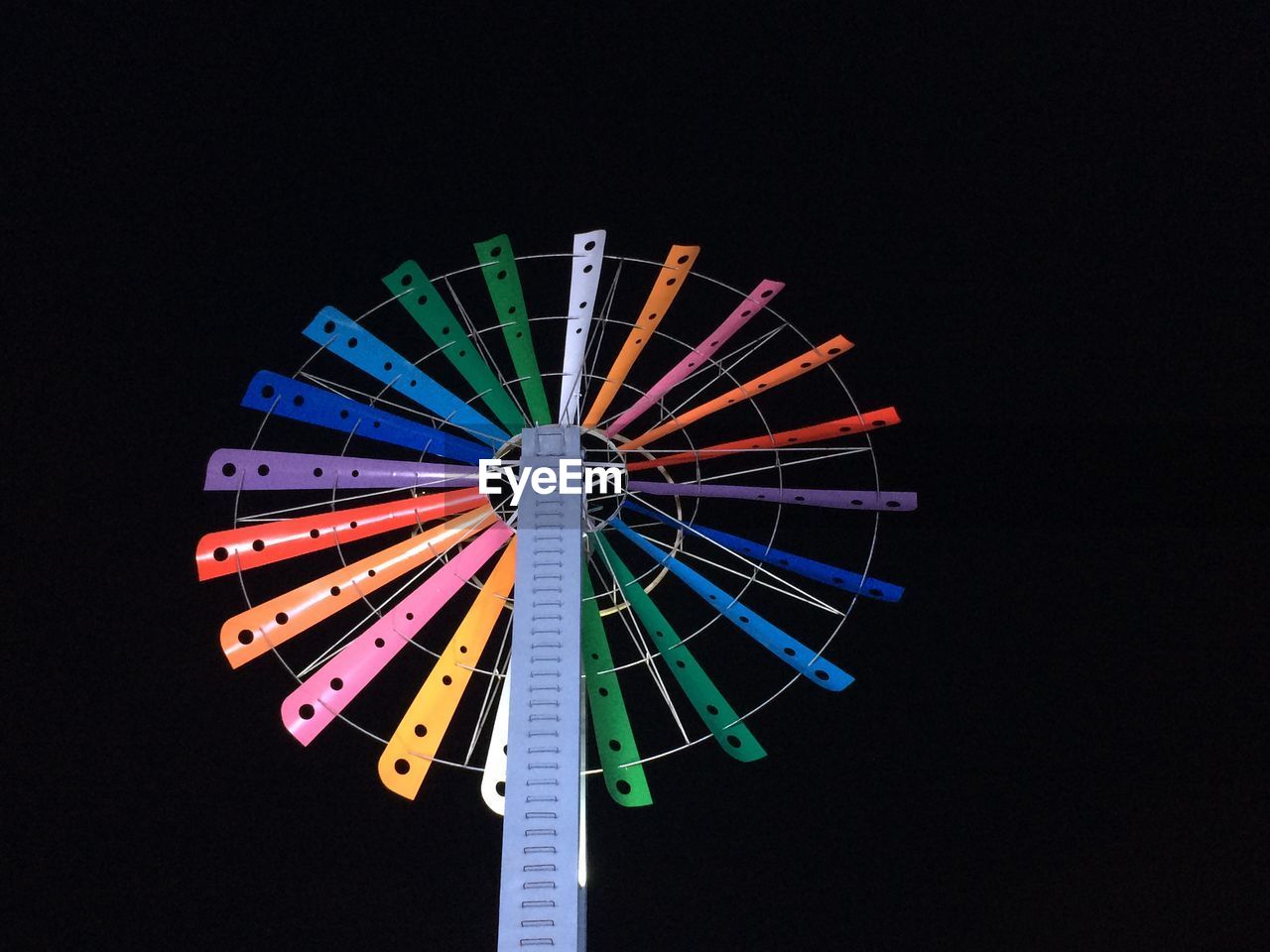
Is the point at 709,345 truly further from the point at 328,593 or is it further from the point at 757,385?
the point at 328,593

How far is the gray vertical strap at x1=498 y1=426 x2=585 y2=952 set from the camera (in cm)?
269

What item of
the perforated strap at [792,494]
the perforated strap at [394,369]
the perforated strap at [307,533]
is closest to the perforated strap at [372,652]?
the perforated strap at [307,533]

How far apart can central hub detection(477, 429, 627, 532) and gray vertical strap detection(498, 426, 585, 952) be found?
2cm

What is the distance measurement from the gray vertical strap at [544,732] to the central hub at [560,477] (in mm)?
16

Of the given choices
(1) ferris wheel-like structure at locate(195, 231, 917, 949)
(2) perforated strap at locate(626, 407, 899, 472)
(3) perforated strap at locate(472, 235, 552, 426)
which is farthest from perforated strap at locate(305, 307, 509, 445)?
(2) perforated strap at locate(626, 407, 899, 472)

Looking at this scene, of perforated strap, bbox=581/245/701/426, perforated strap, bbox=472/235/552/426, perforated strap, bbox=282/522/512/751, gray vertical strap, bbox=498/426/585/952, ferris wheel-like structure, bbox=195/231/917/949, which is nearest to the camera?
gray vertical strap, bbox=498/426/585/952

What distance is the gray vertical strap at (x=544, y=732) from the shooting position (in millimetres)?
2688

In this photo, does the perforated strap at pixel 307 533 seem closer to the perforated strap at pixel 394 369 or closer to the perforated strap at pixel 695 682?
the perforated strap at pixel 394 369

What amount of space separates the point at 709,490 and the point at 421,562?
65 centimetres

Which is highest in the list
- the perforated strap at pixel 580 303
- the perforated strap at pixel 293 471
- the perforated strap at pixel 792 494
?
the perforated strap at pixel 580 303

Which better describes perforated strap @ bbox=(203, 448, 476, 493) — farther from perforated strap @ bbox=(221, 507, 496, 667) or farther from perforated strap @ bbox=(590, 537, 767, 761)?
perforated strap @ bbox=(590, 537, 767, 761)

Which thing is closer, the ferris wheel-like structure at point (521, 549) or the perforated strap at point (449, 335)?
the ferris wheel-like structure at point (521, 549)

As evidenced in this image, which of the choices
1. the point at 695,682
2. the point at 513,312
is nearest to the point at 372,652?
the point at 695,682

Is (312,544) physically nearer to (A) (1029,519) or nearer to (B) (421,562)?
(B) (421,562)
